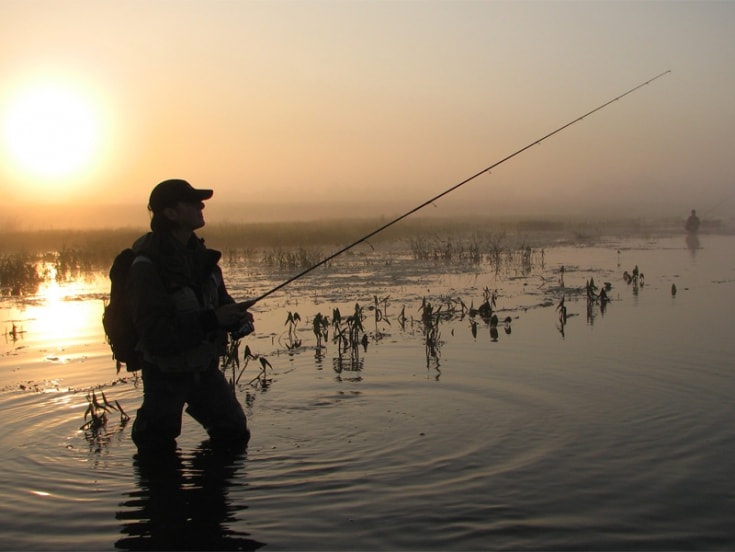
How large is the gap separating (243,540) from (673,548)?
7.43 feet

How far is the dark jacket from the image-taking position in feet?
15.0

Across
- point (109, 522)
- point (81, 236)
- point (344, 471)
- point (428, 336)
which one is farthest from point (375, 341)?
point (81, 236)

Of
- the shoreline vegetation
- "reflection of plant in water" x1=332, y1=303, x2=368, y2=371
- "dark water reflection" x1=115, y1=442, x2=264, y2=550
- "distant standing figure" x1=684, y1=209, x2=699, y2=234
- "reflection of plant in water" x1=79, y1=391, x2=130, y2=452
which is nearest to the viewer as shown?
"dark water reflection" x1=115, y1=442, x2=264, y2=550

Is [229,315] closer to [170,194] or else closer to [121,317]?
[121,317]

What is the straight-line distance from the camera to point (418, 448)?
566 centimetres

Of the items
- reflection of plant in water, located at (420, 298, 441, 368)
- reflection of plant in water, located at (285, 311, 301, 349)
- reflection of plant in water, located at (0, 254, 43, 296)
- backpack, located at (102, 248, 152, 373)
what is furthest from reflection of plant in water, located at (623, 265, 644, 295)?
reflection of plant in water, located at (0, 254, 43, 296)

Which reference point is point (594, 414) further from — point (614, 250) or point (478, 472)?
point (614, 250)

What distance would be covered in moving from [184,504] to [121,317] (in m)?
1.22

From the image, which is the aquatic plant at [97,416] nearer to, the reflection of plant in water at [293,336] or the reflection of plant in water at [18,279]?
the reflection of plant in water at [293,336]

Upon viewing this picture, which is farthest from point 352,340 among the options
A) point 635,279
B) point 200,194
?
point 635,279

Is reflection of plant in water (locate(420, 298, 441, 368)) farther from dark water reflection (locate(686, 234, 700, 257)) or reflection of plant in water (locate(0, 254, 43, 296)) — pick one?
dark water reflection (locate(686, 234, 700, 257))

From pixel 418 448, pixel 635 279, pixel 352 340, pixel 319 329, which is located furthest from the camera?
pixel 635 279

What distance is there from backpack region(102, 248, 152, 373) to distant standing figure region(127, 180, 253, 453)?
74 millimetres

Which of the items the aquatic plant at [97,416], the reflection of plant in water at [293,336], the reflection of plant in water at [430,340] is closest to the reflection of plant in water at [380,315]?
the reflection of plant in water at [430,340]
